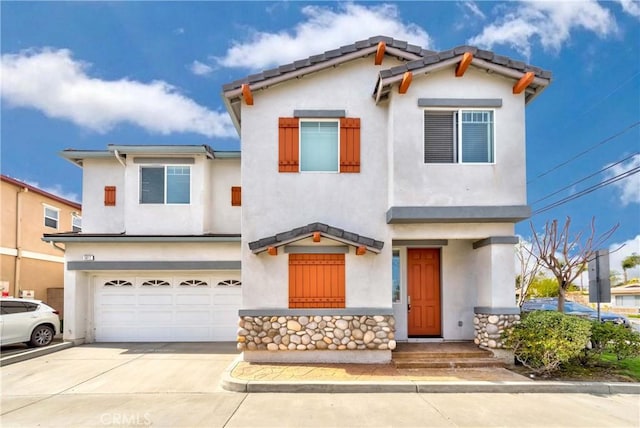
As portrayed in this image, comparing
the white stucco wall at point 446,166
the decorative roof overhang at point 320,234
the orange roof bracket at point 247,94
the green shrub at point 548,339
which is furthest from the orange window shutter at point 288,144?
the green shrub at point 548,339

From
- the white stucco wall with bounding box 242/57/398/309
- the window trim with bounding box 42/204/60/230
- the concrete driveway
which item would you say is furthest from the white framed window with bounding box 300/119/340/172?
the window trim with bounding box 42/204/60/230

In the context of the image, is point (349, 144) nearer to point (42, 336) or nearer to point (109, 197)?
point (109, 197)

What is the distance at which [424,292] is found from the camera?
1089 centimetres

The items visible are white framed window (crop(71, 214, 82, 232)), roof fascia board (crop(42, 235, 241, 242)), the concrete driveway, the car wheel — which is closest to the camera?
the concrete driveway

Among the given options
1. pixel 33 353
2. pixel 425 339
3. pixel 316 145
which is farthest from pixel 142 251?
pixel 425 339

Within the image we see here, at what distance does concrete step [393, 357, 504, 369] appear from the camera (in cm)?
912

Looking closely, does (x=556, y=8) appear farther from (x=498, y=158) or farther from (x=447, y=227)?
(x=447, y=227)

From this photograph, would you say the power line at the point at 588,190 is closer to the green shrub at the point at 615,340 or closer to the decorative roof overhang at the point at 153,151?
the green shrub at the point at 615,340

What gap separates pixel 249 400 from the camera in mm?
7309

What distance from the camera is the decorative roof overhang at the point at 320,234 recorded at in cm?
941

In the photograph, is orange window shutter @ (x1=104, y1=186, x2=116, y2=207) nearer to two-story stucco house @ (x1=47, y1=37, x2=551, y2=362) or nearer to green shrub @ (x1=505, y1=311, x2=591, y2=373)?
two-story stucco house @ (x1=47, y1=37, x2=551, y2=362)

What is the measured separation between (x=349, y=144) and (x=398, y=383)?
549 cm

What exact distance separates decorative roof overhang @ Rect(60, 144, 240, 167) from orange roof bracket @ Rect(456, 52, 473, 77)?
771cm

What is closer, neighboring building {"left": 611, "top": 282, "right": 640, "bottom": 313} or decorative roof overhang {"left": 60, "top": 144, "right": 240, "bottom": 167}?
decorative roof overhang {"left": 60, "top": 144, "right": 240, "bottom": 167}
